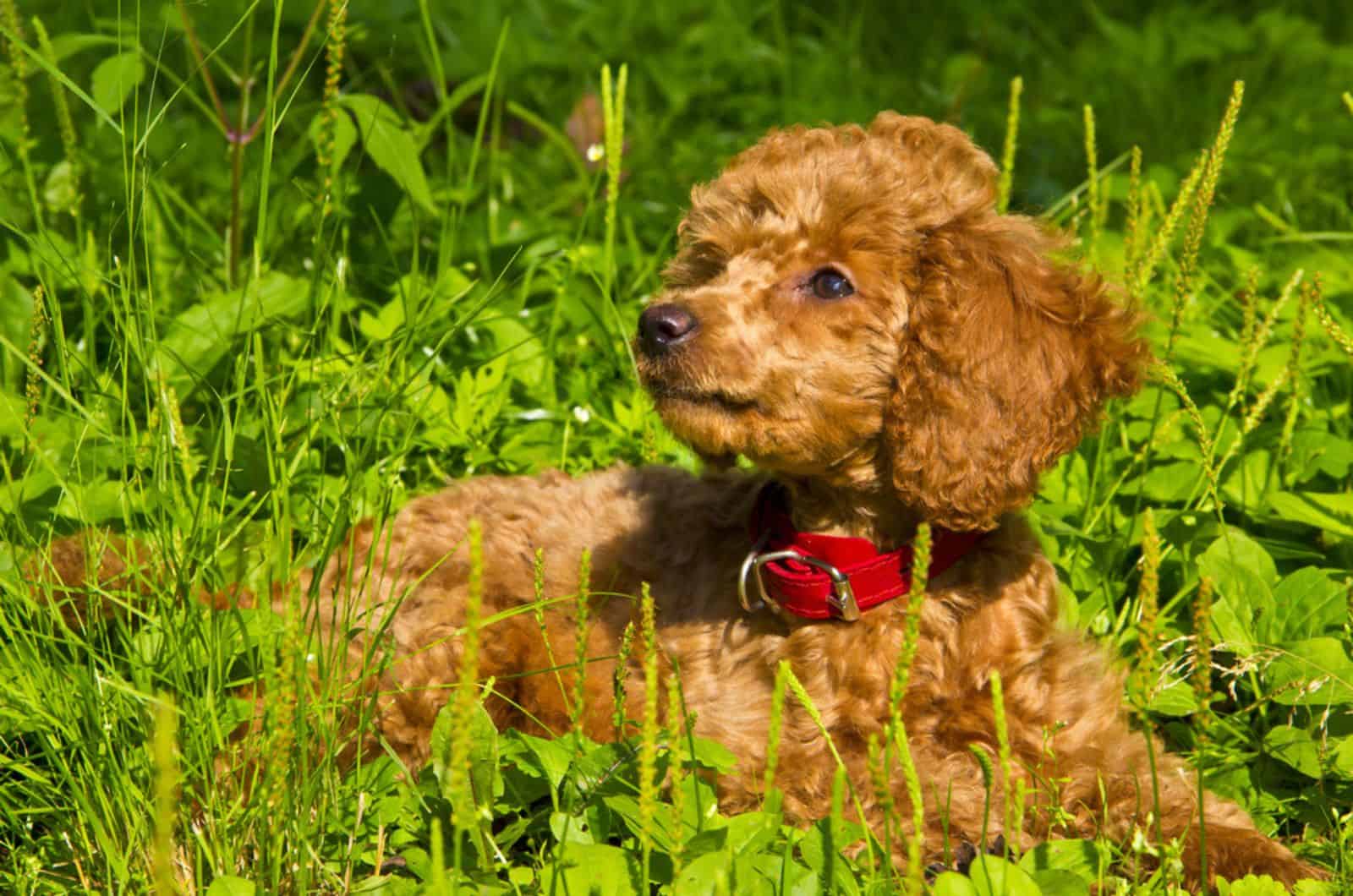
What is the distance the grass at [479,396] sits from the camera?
7.73 ft

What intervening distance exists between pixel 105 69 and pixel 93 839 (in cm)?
196

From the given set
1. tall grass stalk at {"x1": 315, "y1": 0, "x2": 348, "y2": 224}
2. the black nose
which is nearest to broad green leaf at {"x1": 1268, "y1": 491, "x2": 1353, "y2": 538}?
the black nose

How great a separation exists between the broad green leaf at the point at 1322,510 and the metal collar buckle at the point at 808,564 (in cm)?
119

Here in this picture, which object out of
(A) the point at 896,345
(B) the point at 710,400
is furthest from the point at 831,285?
(B) the point at 710,400

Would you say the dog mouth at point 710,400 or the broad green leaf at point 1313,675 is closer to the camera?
the dog mouth at point 710,400

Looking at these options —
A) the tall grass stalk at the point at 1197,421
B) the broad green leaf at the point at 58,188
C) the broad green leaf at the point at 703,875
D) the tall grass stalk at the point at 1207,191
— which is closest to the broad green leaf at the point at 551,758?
the broad green leaf at the point at 703,875

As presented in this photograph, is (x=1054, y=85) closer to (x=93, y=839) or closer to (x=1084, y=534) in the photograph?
(x=1084, y=534)

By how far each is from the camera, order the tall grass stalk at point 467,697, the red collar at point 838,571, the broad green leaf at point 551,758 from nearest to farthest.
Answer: the tall grass stalk at point 467,697 → the broad green leaf at point 551,758 → the red collar at point 838,571

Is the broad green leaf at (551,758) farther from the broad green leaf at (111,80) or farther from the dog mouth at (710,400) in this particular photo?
the broad green leaf at (111,80)

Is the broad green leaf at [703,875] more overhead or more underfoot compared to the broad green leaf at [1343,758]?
more overhead

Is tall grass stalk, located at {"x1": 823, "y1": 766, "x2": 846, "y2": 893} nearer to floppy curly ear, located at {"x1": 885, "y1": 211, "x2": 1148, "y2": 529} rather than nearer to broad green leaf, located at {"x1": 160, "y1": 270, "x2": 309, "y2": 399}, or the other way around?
floppy curly ear, located at {"x1": 885, "y1": 211, "x2": 1148, "y2": 529}

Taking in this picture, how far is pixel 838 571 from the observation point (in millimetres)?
2828

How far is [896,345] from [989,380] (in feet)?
0.65

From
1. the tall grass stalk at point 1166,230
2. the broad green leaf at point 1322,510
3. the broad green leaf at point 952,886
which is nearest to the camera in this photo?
the broad green leaf at point 952,886
